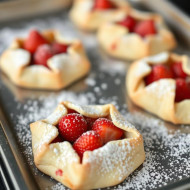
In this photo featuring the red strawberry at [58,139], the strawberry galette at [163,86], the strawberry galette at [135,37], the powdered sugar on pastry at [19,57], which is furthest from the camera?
the strawberry galette at [135,37]

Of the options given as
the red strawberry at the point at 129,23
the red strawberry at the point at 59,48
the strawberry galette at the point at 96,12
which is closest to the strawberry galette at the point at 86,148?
the red strawberry at the point at 59,48

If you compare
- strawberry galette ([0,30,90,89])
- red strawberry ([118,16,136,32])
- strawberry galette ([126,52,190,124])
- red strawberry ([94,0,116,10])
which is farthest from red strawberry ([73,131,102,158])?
red strawberry ([94,0,116,10])

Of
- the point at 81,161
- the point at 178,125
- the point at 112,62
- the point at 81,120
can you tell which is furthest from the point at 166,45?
the point at 81,161

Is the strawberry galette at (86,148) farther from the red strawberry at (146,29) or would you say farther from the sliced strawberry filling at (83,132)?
the red strawberry at (146,29)

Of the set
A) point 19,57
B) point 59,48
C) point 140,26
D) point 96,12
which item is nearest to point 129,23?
point 140,26

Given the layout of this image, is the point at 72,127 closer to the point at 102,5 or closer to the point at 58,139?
the point at 58,139

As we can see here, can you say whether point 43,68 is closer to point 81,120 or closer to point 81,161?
point 81,120
